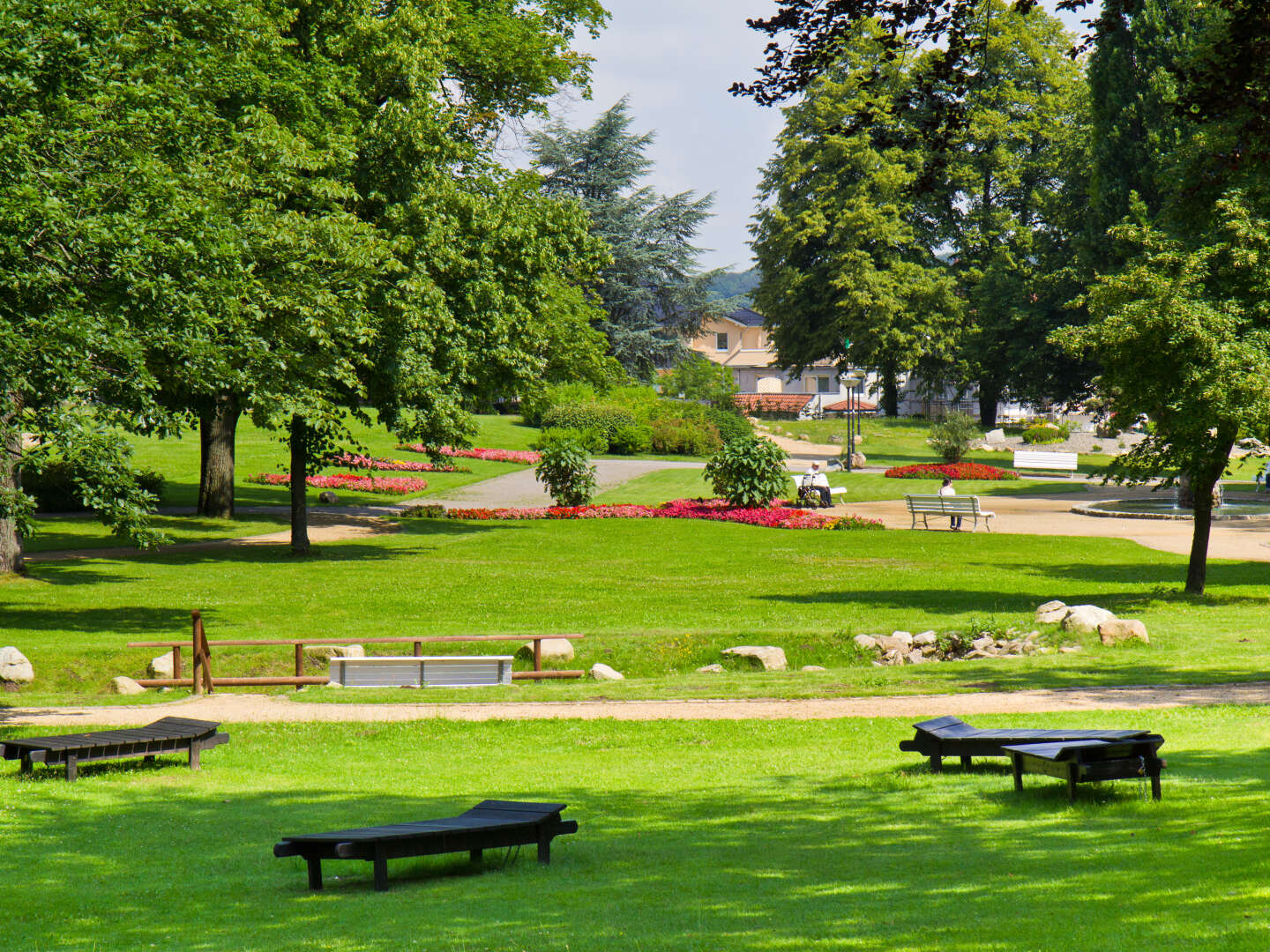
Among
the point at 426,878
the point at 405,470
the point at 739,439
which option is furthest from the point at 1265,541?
the point at 405,470

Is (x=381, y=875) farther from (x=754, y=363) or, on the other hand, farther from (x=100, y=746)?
(x=754, y=363)

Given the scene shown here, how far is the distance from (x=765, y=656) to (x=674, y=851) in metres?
8.66

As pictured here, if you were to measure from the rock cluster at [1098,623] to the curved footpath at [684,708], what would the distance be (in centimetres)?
265

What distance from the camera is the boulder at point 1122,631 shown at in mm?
14992

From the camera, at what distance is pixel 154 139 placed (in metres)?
14.2

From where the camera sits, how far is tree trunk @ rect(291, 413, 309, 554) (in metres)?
24.5

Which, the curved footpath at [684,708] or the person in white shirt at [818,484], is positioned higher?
the person in white shirt at [818,484]

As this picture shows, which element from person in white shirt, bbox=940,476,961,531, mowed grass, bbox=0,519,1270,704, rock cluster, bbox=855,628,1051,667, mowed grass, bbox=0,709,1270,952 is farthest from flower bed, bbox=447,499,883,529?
mowed grass, bbox=0,709,1270,952

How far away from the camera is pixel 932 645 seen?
16.2 meters

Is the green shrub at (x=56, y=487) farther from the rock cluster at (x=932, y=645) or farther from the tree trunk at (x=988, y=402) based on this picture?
the tree trunk at (x=988, y=402)

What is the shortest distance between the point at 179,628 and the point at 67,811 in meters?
8.89

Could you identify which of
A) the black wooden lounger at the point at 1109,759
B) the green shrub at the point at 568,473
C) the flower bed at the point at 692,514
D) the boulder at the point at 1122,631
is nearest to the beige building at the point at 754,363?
the green shrub at the point at 568,473

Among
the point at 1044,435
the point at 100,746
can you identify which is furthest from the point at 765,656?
A: the point at 1044,435

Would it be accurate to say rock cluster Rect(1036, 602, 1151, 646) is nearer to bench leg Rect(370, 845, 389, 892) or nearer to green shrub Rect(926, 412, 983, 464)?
bench leg Rect(370, 845, 389, 892)
